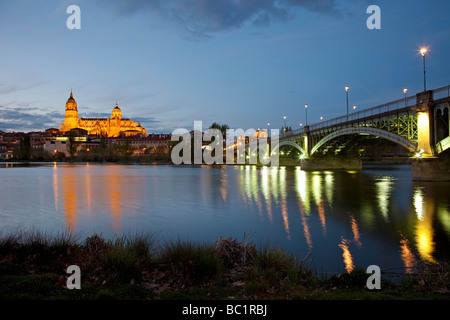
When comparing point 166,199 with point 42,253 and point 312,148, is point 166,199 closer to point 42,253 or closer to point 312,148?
point 42,253

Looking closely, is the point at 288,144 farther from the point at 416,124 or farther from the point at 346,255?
the point at 346,255

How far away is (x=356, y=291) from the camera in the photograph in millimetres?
7016

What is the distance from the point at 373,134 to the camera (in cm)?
5209

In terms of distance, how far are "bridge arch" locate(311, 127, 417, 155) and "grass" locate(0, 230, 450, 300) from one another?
3964 centimetres

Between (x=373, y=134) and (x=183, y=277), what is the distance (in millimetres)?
50750

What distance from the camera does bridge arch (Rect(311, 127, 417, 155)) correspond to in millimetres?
43359

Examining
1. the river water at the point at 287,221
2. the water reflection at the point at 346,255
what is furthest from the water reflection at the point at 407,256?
the water reflection at the point at 346,255

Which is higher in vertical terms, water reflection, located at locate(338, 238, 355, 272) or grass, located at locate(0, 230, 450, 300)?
grass, located at locate(0, 230, 450, 300)

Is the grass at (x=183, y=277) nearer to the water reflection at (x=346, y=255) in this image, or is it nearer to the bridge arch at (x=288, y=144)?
the water reflection at (x=346, y=255)

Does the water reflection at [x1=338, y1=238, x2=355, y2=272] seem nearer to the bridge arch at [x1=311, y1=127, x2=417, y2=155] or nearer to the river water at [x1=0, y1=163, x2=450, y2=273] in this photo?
the river water at [x1=0, y1=163, x2=450, y2=273]

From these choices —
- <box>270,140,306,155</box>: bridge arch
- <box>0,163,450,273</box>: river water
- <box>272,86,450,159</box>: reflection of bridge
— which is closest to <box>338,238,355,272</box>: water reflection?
<box>0,163,450,273</box>: river water

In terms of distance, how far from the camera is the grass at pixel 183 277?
21.7 ft

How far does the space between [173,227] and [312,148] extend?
69.0 metres
